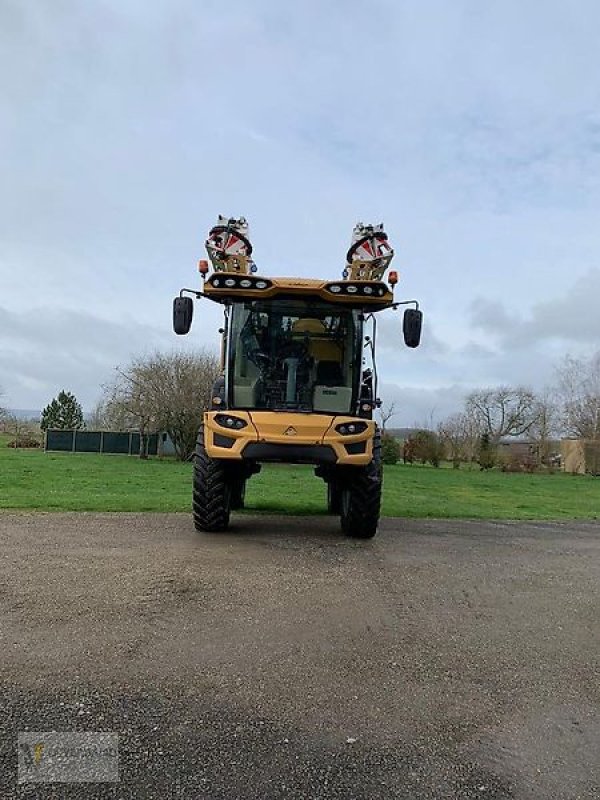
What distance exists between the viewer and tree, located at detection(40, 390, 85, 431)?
176 feet

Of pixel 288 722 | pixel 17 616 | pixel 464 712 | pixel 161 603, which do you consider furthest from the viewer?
pixel 161 603

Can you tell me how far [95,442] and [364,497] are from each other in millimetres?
35430

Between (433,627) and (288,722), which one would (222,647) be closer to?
(288,722)

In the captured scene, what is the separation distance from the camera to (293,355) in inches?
348

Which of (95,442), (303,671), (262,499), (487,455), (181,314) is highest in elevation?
(181,314)

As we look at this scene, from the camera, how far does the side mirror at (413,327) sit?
27.1 feet

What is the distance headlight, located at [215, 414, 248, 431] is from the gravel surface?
1.47m

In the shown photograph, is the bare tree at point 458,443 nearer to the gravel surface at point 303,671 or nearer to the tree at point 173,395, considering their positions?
the tree at point 173,395

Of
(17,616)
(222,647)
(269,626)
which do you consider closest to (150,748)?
(222,647)

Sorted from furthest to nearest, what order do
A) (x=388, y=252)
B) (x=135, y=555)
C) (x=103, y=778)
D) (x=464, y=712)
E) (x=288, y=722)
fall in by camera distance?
(x=388, y=252)
(x=135, y=555)
(x=464, y=712)
(x=288, y=722)
(x=103, y=778)

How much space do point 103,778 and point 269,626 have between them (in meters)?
2.14

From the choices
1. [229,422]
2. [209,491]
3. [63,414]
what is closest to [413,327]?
[229,422]

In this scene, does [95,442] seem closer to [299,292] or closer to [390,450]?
[390,450]

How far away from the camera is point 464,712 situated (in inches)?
138
